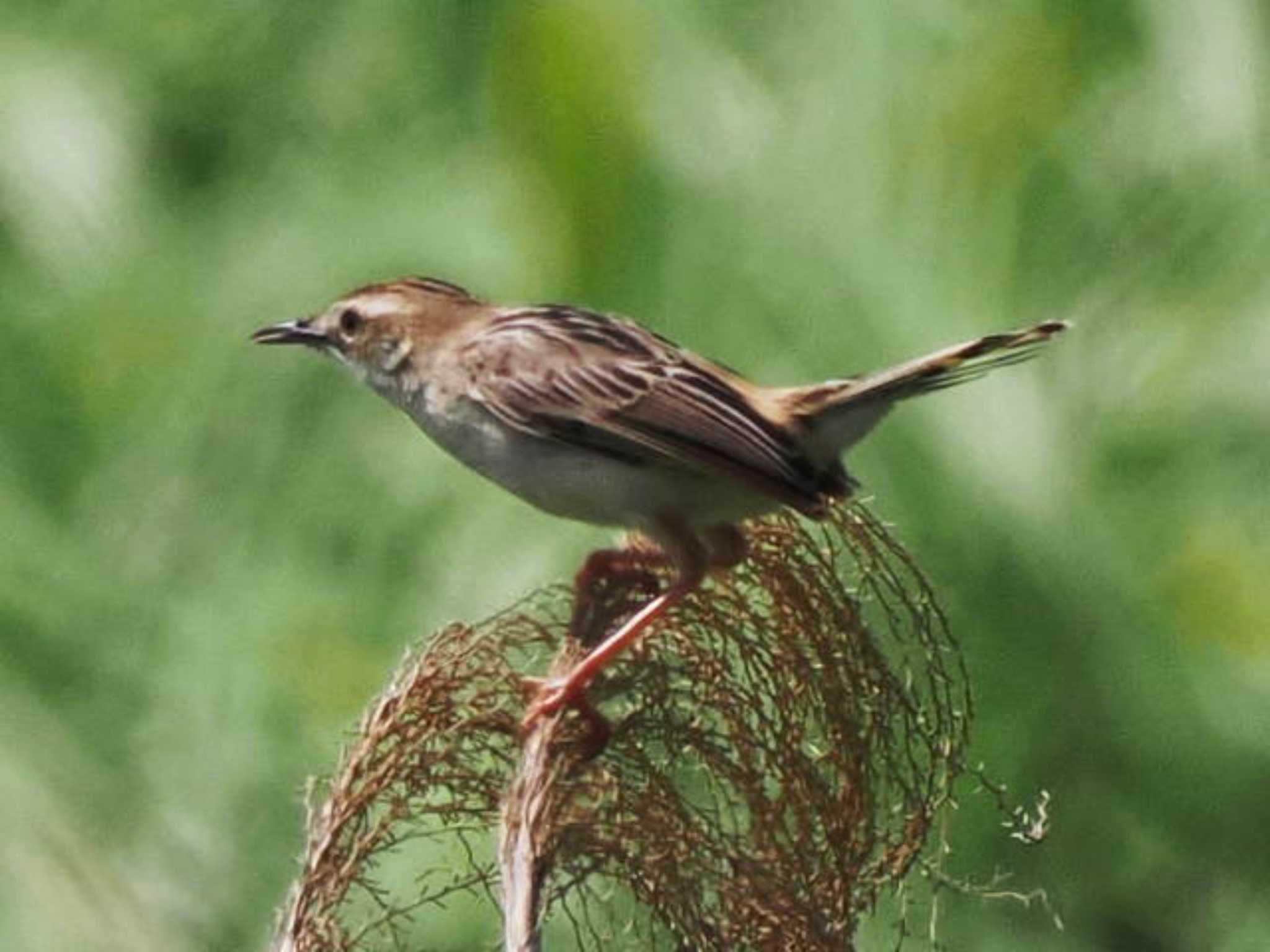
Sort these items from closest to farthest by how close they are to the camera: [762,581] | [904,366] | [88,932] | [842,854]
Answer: [842,854]
[762,581]
[904,366]
[88,932]

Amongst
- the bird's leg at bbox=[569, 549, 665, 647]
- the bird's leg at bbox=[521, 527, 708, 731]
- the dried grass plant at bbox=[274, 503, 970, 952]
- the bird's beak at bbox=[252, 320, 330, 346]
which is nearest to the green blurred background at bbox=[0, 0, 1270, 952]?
the bird's beak at bbox=[252, 320, 330, 346]

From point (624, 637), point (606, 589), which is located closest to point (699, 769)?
point (624, 637)

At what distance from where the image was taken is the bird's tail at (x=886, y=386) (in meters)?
5.37

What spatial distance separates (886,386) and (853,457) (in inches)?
58.0

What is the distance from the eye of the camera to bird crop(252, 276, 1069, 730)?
545 cm

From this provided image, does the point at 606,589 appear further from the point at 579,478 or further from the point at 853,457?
the point at 853,457

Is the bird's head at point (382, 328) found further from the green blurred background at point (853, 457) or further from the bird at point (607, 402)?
the green blurred background at point (853, 457)

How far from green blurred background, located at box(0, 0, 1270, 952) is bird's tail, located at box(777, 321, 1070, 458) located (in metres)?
0.99

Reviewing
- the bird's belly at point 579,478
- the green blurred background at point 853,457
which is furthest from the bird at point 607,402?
the green blurred background at point 853,457

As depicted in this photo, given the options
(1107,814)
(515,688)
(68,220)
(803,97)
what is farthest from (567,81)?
(515,688)

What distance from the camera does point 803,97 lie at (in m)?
8.04

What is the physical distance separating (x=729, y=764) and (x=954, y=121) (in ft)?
10.5

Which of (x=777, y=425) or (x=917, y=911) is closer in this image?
(x=777, y=425)

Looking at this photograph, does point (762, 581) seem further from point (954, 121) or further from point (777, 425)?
point (954, 121)
